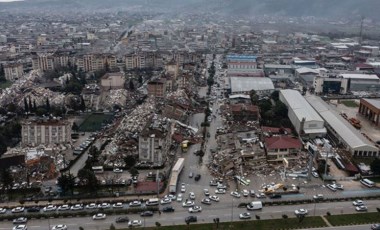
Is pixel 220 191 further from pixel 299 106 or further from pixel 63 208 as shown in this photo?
pixel 299 106

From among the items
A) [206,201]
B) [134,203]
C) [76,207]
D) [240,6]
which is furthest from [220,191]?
[240,6]

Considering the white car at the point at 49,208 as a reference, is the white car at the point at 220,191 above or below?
below

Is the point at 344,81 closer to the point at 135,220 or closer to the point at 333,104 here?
the point at 333,104

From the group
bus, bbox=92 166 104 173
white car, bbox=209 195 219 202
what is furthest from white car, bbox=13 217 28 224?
white car, bbox=209 195 219 202

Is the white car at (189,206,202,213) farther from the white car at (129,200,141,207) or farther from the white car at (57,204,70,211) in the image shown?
the white car at (57,204,70,211)

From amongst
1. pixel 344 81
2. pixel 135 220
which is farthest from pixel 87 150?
pixel 344 81

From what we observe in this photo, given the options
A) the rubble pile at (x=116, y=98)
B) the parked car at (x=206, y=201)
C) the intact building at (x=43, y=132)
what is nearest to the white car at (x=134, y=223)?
the parked car at (x=206, y=201)

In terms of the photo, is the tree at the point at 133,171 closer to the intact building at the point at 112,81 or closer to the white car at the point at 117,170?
the white car at the point at 117,170
